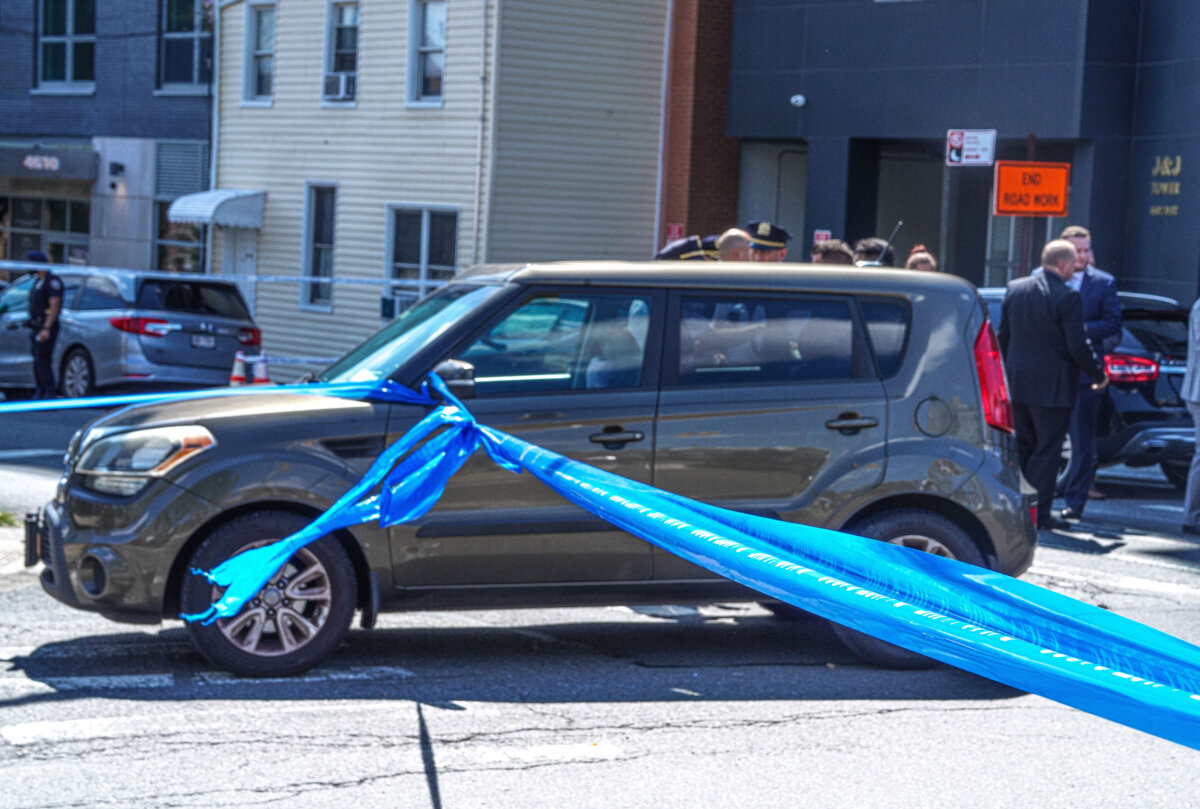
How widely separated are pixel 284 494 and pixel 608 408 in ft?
4.39

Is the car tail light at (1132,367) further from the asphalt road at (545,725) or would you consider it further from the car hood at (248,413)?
the car hood at (248,413)

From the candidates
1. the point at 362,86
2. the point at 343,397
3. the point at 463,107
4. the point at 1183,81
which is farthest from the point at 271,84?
the point at 343,397

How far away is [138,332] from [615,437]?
1276 cm

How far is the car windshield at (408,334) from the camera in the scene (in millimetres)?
6367

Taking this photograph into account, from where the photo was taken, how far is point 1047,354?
1009 centimetres

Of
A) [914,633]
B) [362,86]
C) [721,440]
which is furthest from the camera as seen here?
[362,86]

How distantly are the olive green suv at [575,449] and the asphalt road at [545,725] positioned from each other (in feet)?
1.04

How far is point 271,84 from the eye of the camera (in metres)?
26.5

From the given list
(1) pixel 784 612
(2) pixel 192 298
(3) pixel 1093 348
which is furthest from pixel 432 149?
(1) pixel 784 612

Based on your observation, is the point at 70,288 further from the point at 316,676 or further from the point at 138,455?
the point at 316,676

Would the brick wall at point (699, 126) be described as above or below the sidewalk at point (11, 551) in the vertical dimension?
above

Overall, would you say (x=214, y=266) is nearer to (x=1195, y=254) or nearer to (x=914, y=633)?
(x=1195, y=254)

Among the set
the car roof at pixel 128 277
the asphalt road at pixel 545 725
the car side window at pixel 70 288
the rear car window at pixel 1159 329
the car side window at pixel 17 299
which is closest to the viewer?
the asphalt road at pixel 545 725

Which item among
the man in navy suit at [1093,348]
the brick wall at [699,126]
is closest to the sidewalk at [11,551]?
the man in navy suit at [1093,348]
